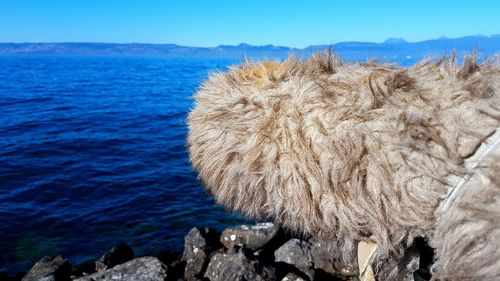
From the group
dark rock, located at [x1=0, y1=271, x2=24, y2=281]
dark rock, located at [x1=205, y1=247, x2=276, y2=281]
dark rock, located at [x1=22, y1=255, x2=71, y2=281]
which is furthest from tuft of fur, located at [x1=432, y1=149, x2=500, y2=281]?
dark rock, located at [x1=0, y1=271, x2=24, y2=281]

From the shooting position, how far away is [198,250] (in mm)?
5980

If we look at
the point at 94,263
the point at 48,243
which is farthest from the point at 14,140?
the point at 94,263

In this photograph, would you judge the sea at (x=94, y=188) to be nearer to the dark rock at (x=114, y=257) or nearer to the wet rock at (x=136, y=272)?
the dark rock at (x=114, y=257)

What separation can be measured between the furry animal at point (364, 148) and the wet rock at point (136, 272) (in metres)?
3.89

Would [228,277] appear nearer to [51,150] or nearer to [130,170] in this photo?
[130,170]

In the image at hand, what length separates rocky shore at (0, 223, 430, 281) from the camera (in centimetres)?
509

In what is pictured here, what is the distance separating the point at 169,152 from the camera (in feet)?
45.9

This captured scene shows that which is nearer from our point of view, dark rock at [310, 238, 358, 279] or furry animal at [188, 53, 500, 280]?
furry animal at [188, 53, 500, 280]

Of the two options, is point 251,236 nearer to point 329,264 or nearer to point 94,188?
point 329,264

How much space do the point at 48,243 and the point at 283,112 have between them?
23.5 feet

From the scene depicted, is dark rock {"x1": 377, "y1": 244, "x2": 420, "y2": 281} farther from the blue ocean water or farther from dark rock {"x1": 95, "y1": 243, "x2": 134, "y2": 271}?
dark rock {"x1": 95, "y1": 243, "x2": 134, "y2": 271}

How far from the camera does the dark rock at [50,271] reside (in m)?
5.52

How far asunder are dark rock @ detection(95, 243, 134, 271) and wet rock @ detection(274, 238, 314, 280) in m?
2.31

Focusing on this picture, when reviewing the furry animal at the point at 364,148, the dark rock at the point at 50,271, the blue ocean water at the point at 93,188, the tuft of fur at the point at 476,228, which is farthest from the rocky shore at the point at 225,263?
the tuft of fur at the point at 476,228
